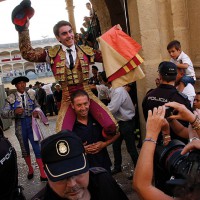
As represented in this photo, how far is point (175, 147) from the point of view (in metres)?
1.45

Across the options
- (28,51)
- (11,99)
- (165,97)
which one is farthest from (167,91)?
(11,99)

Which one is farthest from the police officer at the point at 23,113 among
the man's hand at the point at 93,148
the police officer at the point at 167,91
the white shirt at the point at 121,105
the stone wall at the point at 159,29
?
the police officer at the point at 167,91

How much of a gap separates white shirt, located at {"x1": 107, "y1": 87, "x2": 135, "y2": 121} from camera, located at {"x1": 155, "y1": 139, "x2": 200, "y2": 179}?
8.36ft

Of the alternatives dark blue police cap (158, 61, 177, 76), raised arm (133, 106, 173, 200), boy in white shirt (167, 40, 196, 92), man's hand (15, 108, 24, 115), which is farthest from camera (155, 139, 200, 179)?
man's hand (15, 108, 24, 115)

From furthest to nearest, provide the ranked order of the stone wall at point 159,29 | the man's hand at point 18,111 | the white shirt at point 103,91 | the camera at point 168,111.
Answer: the white shirt at point 103,91 < the man's hand at point 18,111 < the stone wall at point 159,29 < the camera at point 168,111

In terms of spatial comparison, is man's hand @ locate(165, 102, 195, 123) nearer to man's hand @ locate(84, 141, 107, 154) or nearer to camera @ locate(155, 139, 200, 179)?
camera @ locate(155, 139, 200, 179)

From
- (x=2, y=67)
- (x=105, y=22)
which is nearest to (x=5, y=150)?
(x=105, y=22)

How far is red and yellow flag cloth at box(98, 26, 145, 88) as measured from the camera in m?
2.62

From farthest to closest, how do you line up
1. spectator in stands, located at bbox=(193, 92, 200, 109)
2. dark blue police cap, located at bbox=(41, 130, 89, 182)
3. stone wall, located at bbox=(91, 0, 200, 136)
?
stone wall, located at bbox=(91, 0, 200, 136)
spectator in stands, located at bbox=(193, 92, 200, 109)
dark blue police cap, located at bbox=(41, 130, 89, 182)

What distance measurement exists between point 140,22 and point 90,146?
2391 mm

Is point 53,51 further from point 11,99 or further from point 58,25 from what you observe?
point 11,99

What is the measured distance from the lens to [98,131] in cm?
251

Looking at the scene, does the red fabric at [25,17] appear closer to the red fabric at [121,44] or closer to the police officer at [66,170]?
the red fabric at [121,44]

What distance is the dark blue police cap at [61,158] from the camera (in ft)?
4.14
